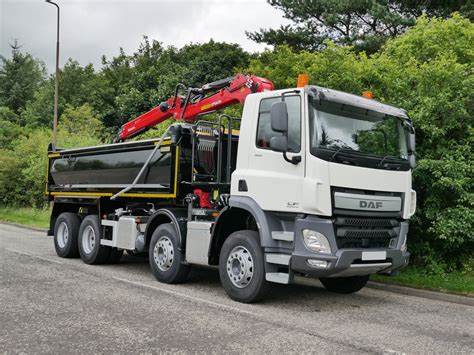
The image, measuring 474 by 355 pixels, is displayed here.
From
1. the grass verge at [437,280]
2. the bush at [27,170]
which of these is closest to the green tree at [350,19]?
the bush at [27,170]

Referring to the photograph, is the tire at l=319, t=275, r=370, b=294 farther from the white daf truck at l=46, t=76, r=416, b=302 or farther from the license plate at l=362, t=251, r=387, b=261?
the license plate at l=362, t=251, r=387, b=261

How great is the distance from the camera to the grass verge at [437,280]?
352 inches

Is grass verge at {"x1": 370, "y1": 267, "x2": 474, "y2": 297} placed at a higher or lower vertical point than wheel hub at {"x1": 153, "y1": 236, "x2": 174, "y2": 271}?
lower

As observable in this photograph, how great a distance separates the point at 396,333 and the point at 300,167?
2.34 m

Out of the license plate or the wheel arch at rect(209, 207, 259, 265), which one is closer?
the license plate

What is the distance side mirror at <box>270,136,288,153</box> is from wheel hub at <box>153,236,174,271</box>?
291cm

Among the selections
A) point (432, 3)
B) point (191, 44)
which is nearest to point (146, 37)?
point (191, 44)

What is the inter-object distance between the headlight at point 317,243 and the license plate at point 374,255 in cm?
61

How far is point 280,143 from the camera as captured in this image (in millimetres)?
7113

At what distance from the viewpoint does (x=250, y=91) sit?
9.00m

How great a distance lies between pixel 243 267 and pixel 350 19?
24.3 m

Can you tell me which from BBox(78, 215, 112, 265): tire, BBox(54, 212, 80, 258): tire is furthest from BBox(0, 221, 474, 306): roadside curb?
BBox(54, 212, 80, 258): tire

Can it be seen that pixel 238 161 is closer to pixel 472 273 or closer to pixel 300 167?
pixel 300 167

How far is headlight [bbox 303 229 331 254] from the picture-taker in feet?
22.5
